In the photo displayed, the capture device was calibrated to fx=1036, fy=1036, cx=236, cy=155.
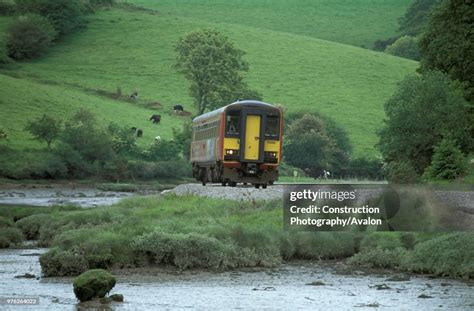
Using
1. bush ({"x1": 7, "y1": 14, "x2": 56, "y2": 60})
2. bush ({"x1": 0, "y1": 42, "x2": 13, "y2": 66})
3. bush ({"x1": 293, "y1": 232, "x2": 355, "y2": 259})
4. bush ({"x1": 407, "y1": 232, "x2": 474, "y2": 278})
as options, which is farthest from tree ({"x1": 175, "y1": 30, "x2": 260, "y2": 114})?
bush ({"x1": 407, "y1": 232, "x2": 474, "y2": 278})

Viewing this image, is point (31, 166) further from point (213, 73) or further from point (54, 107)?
point (213, 73)

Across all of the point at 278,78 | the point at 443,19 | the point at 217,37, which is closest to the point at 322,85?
the point at 278,78

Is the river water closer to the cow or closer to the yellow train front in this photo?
the yellow train front

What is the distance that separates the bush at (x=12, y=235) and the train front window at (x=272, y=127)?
13.6 metres

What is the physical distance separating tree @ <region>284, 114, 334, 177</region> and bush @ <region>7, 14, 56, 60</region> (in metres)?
47.9

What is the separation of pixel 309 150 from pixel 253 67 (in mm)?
38903

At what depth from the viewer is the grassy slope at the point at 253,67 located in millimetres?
113250

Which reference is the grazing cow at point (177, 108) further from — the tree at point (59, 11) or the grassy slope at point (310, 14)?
the grassy slope at point (310, 14)

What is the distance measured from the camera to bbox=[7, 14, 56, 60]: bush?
127812 mm

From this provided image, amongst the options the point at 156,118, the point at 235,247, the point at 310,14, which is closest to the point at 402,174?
the point at 235,247

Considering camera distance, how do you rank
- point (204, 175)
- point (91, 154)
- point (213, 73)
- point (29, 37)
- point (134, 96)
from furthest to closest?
point (29, 37) → point (134, 96) → point (213, 73) → point (91, 154) → point (204, 175)

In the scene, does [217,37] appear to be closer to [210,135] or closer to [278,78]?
[278,78]

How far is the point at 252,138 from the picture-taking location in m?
35.0

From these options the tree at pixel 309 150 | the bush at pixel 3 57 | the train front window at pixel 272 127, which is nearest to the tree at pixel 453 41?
the tree at pixel 309 150
